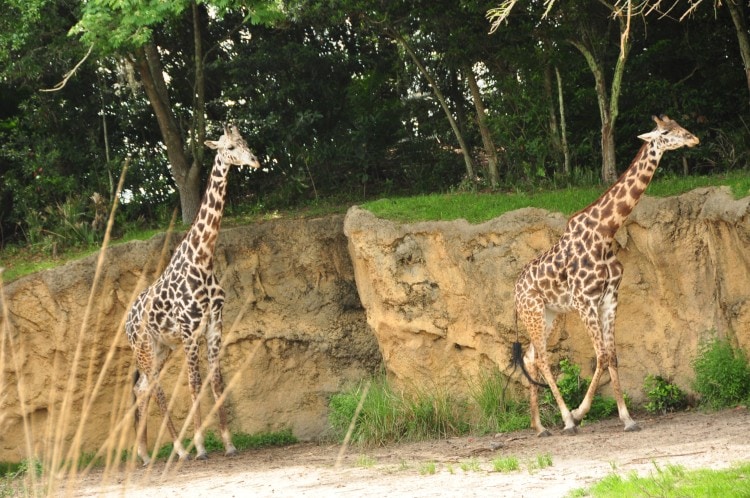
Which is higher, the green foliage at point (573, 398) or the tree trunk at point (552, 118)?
the tree trunk at point (552, 118)

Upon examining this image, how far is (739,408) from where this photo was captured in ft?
33.9

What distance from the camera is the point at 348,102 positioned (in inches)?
647

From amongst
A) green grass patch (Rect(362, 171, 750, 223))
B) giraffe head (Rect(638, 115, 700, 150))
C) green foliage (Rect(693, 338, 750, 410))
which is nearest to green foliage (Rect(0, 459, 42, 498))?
green grass patch (Rect(362, 171, 750, 223))

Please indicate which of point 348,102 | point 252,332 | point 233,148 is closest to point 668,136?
point 233,148

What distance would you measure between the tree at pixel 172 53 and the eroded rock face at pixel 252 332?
6.73 feet

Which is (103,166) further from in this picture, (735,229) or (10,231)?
(735,229)

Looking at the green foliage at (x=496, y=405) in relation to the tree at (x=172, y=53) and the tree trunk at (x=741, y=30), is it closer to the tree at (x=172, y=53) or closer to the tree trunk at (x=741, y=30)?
the tree at (x=172, y=53)

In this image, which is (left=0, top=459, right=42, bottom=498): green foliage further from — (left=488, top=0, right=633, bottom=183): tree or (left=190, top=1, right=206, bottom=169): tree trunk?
(left=488, top=0, right=633, bottom=183): tree

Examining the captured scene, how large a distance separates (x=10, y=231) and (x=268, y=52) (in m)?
5.22

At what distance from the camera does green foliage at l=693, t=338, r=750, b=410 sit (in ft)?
34.5

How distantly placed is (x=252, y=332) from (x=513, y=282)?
364 cm

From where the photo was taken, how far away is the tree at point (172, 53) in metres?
10.8

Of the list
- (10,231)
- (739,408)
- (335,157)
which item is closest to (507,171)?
(335,157)

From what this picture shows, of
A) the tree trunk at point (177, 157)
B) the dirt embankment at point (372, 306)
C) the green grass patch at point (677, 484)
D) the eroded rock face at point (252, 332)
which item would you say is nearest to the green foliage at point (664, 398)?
the dirt embankment at point (372, 306)
